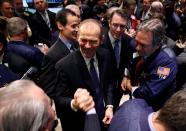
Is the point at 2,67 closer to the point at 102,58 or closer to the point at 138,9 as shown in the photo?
the point at 102,58

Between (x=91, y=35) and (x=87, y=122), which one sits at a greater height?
(x=91, y=35)

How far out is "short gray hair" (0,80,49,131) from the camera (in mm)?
1162

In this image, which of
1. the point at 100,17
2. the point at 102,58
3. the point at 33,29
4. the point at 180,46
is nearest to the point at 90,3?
the point at 100,17

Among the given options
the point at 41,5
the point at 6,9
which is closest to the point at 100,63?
the point at 6,9

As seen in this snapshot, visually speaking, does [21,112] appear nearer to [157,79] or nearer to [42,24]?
[157,79]

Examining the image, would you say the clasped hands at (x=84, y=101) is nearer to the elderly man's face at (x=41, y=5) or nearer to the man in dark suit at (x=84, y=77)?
the man in dark suit at (x=84, y=77)

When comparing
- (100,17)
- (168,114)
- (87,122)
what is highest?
(168,114)

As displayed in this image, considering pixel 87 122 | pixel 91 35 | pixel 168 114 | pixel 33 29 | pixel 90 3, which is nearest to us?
pixel 168 114

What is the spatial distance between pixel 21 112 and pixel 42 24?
13.1 feet

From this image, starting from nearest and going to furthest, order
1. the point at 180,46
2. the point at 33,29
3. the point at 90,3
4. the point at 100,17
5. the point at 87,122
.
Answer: the point at 87,122 → the point at 180,46 → the point at 33,29 → the point at 100,17 → the point at 90,3

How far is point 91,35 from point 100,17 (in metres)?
3.79

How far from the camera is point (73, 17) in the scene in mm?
3061

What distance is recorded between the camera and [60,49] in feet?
9.18

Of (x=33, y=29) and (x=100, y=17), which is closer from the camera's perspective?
(x=33, y=29)
